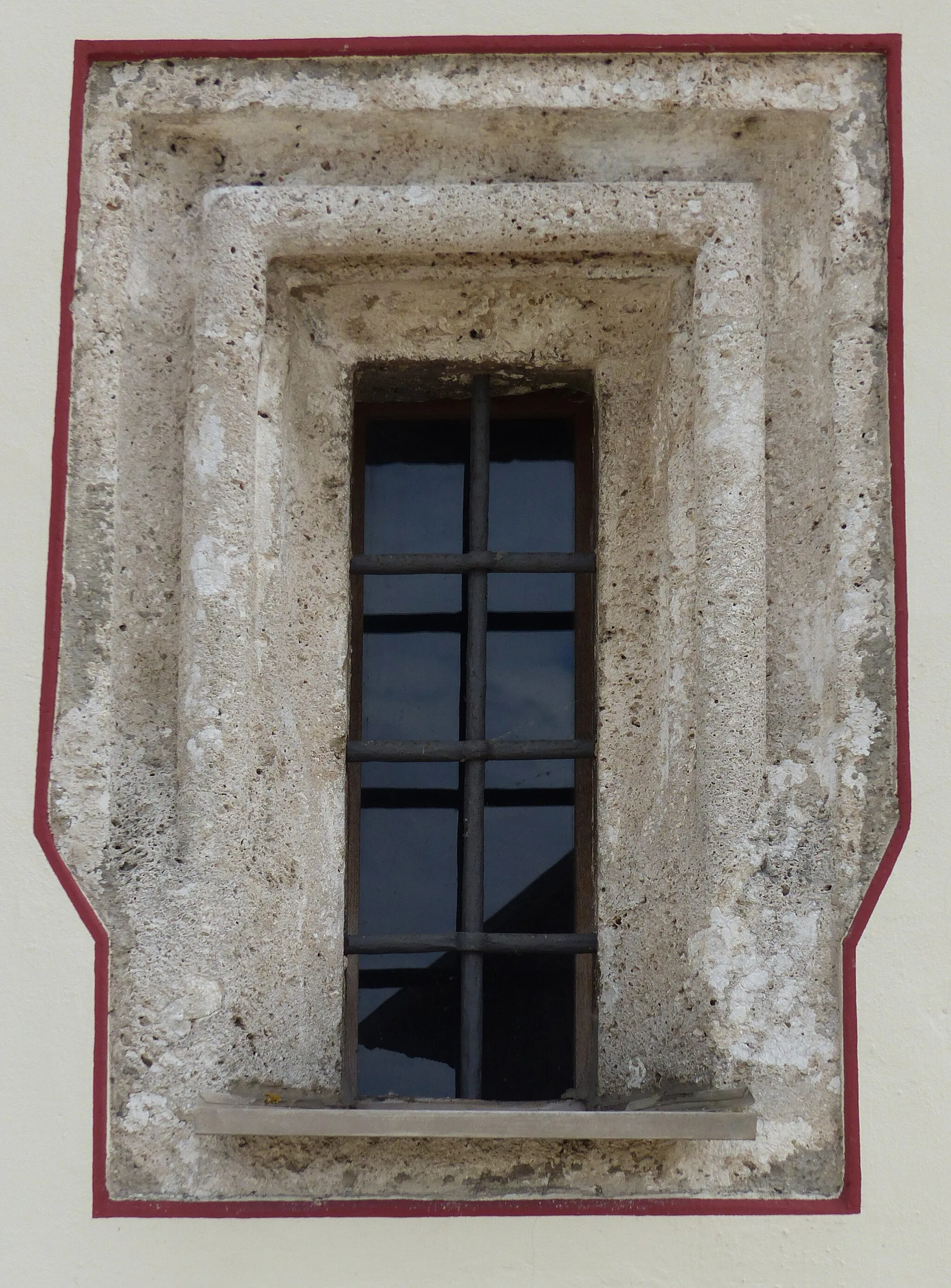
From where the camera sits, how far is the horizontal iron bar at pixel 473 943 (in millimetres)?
2102

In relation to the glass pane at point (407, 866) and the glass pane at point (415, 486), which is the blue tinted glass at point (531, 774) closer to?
the glass pane at point (407, 866)

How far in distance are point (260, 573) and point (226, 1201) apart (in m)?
0.86

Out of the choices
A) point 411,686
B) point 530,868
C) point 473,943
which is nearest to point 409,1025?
point 473,943

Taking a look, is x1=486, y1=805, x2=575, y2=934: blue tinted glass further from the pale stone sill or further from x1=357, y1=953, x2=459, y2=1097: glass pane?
the pale stone sill

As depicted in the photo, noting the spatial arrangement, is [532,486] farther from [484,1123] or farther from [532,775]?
[484,1123]

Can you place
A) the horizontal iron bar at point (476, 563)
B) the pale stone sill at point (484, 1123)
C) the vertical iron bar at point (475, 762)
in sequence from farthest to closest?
the horizontal iron bar at point (476, 563), the vertical iron bar at point (475, 762), the pale stone sill at point (484, 1123)

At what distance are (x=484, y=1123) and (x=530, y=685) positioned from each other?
75cm

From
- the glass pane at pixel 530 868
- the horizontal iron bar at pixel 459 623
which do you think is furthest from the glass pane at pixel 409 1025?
the horizontal iron bar at pixel 459 623

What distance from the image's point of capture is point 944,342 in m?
1.94

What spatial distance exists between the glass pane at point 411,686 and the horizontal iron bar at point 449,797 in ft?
0.29

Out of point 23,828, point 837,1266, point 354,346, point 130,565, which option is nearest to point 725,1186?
point 837,1266


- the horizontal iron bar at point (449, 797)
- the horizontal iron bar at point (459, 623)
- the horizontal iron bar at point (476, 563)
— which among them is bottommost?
the horizontal iron bar at point (449, 797)

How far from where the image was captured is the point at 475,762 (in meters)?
2.16

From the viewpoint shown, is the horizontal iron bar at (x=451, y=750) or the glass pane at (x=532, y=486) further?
the glass pane at (x=532, y=486)
